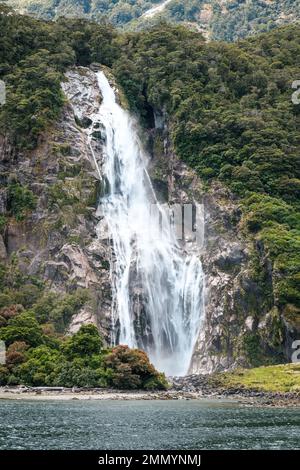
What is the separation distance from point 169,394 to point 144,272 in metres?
27.3

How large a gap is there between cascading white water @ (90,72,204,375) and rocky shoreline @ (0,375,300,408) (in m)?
14.7

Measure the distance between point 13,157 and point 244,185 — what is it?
99.0 feet

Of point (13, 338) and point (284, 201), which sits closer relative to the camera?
point (13, 338)

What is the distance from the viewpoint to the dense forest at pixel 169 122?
3612 inches

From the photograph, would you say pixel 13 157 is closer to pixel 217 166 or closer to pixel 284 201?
pixel 217 166

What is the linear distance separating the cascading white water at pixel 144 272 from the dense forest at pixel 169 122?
6.61 meters

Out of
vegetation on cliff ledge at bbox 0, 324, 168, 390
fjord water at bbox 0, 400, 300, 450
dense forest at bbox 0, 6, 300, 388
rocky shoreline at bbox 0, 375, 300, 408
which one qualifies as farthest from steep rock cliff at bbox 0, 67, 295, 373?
fjord water at bbox 0, 400, 300, 450

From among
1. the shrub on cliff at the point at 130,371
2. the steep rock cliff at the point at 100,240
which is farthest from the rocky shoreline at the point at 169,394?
the steep rock cliff at the point at 100,240

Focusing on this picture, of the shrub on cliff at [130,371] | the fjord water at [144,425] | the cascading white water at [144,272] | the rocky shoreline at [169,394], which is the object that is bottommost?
the fjord water at [144,425]

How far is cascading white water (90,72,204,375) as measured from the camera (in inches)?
4048

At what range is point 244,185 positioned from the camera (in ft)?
385

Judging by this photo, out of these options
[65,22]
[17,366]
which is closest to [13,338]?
[17,366]

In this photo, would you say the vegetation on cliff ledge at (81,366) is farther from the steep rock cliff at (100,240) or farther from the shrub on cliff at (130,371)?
the steep rock cliff at (100,240)

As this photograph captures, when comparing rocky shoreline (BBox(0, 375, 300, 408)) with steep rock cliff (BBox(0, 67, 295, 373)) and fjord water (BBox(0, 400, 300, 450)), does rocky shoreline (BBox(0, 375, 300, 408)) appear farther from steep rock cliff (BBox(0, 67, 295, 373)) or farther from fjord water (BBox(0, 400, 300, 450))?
steep rock cliff (BBox(0, 67, 295, 373))
